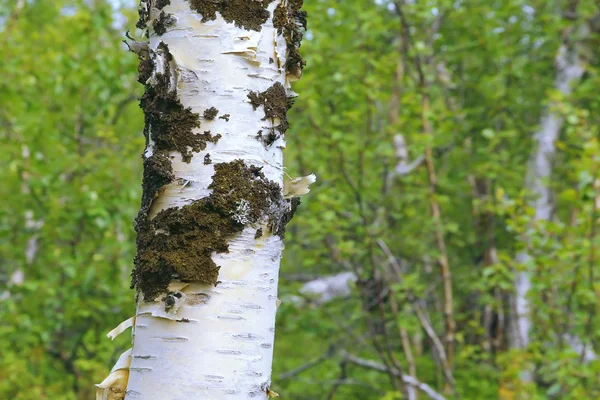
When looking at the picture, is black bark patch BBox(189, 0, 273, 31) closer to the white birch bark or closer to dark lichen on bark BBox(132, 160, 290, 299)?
dark lichen on bark BBox(132, 160, 290, 299)

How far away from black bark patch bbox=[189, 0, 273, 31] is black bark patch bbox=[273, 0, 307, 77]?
41 millimetres

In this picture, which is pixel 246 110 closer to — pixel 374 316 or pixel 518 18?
pixel 374 316

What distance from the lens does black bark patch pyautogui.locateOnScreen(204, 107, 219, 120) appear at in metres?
1.32

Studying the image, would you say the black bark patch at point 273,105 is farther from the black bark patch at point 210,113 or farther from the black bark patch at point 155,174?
the black bark patch at point 155,174

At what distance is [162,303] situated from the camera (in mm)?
1264

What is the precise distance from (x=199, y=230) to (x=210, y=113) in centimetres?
24

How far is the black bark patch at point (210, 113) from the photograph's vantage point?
1.32 metres

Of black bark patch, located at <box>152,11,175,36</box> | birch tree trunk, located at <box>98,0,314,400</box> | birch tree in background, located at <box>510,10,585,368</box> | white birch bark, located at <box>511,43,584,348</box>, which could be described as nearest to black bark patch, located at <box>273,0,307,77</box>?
birch tree trunk, located at <box>98,0,314,400</box>

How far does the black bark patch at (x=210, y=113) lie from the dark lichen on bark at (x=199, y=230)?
0.10 meters

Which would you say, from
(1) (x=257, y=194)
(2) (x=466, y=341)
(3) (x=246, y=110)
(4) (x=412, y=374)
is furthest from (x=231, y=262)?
(2) (x=466, y=341)

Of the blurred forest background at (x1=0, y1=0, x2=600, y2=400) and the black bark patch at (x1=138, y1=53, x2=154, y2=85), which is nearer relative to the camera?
the black bark patch at (x1=138, y1=53, x2=154, y2=85)

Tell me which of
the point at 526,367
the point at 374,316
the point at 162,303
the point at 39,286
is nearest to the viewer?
the point at 162,303

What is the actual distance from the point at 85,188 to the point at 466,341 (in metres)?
5.19

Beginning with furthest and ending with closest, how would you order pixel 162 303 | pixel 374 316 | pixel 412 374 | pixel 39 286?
pixel 374 316, pixel 412 374, pixel 39 286, pixel 162 303
